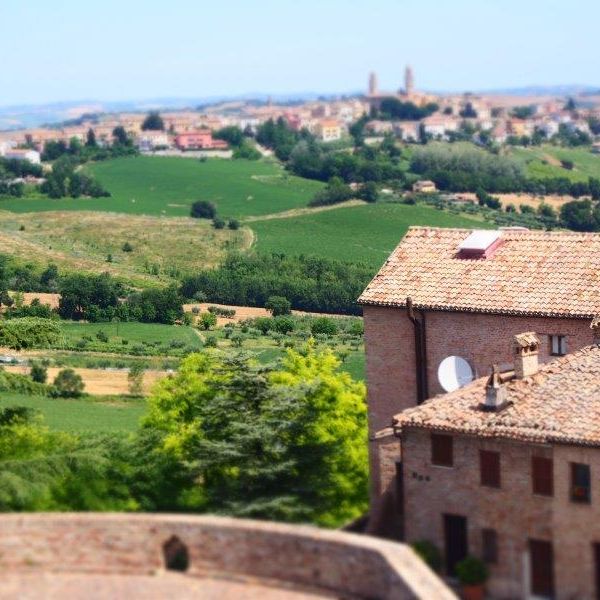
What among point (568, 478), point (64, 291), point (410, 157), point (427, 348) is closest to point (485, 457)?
point (568, 478)

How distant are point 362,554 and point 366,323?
20.4m

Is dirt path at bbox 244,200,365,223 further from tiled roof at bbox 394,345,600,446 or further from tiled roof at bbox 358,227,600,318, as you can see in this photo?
tiled roof at bbox 394,345,600,446

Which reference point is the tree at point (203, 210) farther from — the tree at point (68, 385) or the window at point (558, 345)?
the window at point (558, 345)

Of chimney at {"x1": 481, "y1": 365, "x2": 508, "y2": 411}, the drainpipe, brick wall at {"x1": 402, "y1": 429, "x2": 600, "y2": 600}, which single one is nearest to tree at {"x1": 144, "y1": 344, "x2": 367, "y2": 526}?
→ the drainpipe

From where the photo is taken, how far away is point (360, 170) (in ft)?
555

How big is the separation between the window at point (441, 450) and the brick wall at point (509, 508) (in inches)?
3.4

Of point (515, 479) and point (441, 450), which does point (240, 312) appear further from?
point (515, 479)

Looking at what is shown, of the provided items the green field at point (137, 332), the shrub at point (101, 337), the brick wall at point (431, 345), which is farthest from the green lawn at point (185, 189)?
the brick wall at point (431, 345)

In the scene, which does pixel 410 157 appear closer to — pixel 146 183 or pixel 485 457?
pixel 146 183

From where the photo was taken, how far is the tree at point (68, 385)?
2842 inches

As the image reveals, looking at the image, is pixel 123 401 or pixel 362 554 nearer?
pixel 362 554

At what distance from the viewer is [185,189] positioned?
6870 inches

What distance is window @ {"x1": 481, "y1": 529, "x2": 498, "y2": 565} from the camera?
961 inches

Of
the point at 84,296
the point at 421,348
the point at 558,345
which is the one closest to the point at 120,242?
A: the point at 84,296
